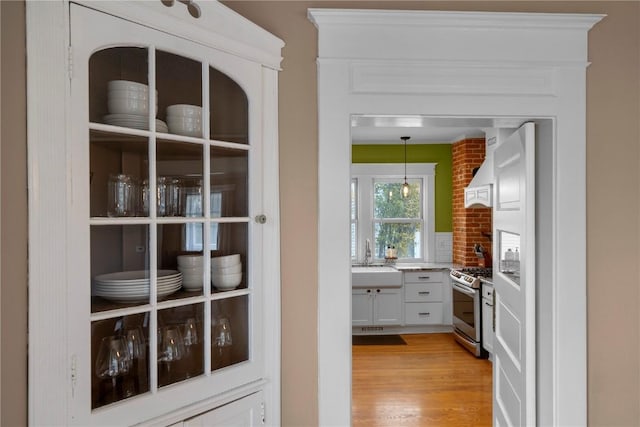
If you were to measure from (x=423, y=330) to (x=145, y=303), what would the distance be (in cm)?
462

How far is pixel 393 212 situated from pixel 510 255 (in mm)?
3830

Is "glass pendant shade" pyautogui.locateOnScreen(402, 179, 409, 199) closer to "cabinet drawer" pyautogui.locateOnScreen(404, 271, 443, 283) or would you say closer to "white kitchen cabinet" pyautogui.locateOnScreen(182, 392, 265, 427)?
"cabinet drawer" pyautogui.locateOnScreen(404, 271, 443, 283)

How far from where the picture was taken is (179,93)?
4.89ft

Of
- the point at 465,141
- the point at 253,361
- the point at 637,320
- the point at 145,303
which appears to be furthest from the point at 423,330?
the point at 145,303

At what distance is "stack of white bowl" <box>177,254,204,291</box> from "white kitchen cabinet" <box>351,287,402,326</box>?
12.8 ft

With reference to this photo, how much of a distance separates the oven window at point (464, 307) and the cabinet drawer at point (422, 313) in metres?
0.33

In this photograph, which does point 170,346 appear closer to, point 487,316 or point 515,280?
point 515,280

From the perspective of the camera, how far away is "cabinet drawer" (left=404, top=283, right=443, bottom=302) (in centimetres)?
538

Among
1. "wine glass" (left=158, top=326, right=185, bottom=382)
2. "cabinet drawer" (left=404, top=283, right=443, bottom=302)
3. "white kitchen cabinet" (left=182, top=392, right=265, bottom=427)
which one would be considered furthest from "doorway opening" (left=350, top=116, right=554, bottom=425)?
"white kitchen cabinet" (left=182, top=392, right=265, bottom=427)

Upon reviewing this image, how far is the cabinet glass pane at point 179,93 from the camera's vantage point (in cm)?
145

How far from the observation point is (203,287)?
1557 mm

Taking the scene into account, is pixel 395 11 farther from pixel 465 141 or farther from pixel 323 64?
pixel 465 141

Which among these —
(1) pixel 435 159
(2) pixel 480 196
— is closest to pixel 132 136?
(2) pixel 480 196

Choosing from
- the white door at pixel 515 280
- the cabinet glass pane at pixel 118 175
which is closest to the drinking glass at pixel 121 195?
→ the cabinet glass pane at pixel 118 175
